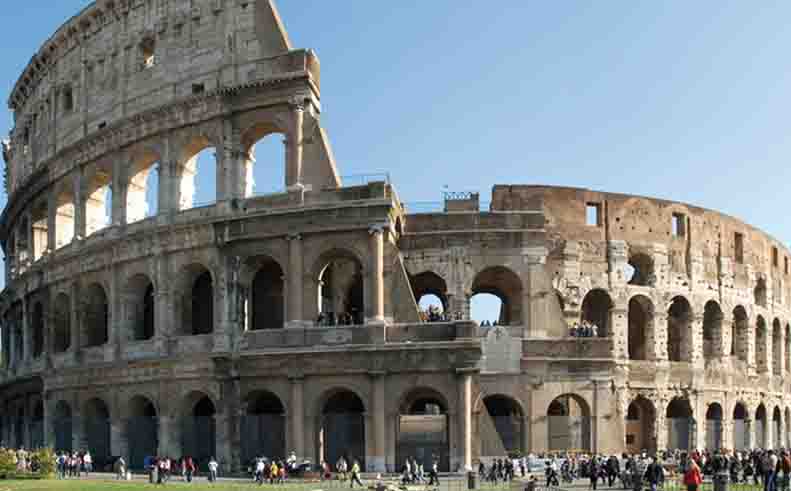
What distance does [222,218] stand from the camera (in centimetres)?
3503

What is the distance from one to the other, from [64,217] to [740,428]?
30.2m

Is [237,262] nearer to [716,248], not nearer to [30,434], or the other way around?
[30,434]

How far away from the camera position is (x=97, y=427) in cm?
3884

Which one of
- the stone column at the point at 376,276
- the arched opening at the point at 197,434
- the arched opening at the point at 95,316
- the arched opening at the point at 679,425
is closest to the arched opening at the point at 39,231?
the arched opening at the point at 95,316

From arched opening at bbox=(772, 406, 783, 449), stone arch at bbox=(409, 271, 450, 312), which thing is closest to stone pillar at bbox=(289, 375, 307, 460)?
stone arch at bbox=(409, 271, 450, 312)

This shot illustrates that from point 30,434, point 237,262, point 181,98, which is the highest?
point 181,98

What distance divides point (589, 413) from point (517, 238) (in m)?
6.61

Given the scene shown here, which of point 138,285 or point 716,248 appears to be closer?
point 138,285

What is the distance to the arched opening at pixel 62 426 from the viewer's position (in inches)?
1574

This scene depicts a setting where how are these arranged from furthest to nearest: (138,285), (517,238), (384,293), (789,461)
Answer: (138,285) → (517,238) → (384,293) → (789,461)

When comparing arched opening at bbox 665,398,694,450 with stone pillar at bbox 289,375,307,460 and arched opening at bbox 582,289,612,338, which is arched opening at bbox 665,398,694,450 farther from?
stone pillar at bbox 289,375,307,460

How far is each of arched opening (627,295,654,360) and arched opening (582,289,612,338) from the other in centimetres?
150

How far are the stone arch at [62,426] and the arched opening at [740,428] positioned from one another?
2691cm

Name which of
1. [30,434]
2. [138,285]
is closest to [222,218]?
[138,285]
